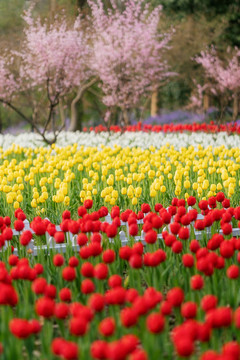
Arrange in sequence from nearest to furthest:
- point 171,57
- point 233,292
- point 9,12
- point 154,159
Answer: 1. point 233,292
2. point 154,159
3. point 171,57
4. point 9,12

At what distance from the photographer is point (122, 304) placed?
261 cm

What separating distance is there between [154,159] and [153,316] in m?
6.27

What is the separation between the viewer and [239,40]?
24.6 m

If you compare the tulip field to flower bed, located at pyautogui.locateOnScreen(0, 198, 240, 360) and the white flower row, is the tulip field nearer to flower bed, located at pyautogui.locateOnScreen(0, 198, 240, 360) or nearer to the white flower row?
flower bed, located at pyautogui.locateOnScreen(0, 198, 240, 360)

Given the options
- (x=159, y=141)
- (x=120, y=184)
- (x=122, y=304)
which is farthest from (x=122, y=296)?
(x=159, y=141)

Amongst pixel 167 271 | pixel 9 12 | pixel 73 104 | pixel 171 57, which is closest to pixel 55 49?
pixel 73 104

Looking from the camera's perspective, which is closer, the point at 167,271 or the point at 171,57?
the point at 167,271

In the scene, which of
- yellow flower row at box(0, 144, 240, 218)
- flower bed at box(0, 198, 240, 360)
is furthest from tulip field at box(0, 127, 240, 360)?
yellow flower row at box(0, 144, 240, 218)

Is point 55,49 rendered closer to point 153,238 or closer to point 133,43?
point 133,43

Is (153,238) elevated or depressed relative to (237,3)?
depressed

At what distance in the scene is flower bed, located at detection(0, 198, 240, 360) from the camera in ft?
6.63

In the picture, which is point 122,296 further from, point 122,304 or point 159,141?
point 159,141

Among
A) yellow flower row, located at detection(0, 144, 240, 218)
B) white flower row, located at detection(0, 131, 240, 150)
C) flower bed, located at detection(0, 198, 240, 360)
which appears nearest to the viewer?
flower bed, located at detection(0, 198, 240, 360)

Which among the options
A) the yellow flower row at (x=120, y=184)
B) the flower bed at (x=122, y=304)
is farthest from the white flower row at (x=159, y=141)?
the flower bed at (x=122, y=304)
